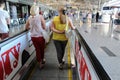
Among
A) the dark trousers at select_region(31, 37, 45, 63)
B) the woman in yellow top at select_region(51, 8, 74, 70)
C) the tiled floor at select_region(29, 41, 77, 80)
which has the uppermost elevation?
the woman in yellow top at select_region(51, 8, 74, 70)

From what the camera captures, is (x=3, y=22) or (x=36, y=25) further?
(x=3, y=22)

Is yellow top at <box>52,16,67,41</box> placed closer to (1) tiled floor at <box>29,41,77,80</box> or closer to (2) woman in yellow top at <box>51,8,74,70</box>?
(2) woman in yellow top at <box>51,8,74,70</box>

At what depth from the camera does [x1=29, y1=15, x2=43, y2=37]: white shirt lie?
4371 mm

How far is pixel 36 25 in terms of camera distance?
441cm

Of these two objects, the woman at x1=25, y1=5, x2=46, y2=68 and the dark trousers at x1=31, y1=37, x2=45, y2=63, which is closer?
the woman at x1=25, y1=5, x2=46, y2=68

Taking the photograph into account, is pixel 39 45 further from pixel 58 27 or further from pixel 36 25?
pixel 58 27

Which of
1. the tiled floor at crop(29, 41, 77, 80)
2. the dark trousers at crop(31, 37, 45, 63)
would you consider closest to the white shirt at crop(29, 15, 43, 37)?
the dark trousers at crop(31, 37, 45, 63)

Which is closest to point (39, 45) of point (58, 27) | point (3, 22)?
point (58, 27)

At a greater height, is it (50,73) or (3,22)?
(3,22)

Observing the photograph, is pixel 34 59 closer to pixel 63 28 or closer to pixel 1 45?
pixel 63 28

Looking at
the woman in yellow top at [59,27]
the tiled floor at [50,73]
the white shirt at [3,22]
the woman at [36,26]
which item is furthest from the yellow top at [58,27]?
the white shirt at [3,22]

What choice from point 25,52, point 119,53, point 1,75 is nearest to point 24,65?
point 25,52

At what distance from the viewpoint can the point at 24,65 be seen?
4.36m

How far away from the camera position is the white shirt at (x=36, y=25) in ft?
14.3
